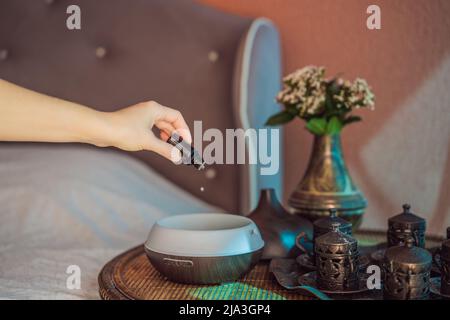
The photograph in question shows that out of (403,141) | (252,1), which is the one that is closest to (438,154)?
(403,141)

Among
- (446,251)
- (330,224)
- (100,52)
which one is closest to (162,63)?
(100,52)

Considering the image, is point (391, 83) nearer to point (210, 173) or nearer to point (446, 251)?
point (210, 173)

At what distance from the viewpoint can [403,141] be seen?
108 centimetres

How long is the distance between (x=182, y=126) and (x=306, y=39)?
56 cm

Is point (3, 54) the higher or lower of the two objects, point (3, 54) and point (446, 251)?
the higher

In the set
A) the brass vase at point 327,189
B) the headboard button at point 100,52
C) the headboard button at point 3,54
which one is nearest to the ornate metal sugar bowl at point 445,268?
the brass vase at point 327,189

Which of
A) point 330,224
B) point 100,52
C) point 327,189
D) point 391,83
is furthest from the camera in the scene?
point 100,52

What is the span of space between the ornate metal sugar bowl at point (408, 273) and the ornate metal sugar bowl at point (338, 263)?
0.16 ft

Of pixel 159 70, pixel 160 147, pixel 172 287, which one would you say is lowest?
pixel 172 287

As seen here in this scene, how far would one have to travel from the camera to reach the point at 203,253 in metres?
0.60

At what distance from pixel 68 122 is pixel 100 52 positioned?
610 millimetres

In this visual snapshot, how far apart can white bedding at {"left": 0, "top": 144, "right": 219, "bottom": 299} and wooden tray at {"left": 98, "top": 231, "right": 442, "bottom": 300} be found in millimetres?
103
